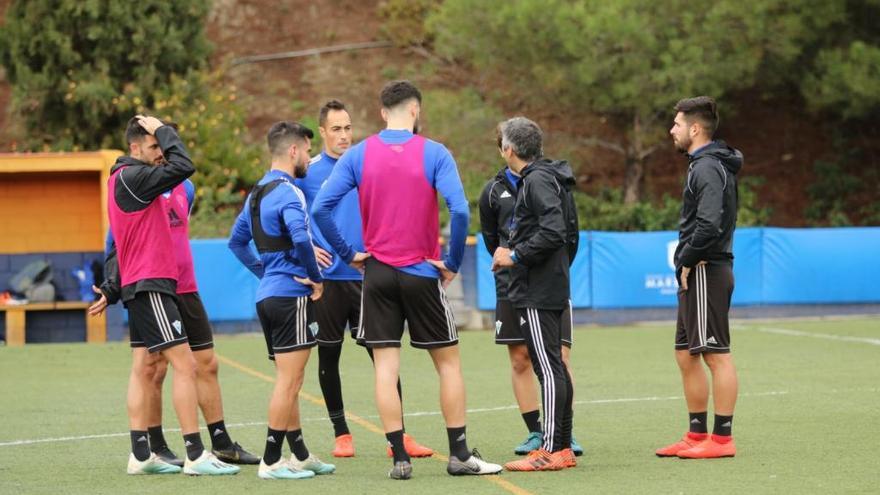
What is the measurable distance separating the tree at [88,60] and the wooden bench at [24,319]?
831 cm

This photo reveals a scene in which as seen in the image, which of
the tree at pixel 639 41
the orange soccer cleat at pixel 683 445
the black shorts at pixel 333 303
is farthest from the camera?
the tree at pixel 639 41

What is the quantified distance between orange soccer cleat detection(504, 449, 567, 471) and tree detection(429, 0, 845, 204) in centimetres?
1977

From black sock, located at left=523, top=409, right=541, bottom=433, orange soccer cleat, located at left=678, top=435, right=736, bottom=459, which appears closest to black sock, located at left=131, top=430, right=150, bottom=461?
black sock, located at left=523, top=409, right=541, bottom=433

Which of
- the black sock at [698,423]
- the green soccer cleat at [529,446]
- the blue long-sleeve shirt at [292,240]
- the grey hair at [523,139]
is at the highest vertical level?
the grey hair at [523,139]

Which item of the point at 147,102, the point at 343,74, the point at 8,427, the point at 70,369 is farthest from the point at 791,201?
the point at 8,427

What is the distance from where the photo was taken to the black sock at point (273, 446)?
25.3ft

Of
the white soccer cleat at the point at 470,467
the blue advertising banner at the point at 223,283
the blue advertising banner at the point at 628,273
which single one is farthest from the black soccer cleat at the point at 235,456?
the blue advertising banner at the point at 628,273

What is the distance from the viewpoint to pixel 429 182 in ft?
24.9

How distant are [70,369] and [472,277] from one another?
8215 mm

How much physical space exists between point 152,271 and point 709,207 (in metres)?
3.32

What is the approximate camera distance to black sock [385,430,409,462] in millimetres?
7594

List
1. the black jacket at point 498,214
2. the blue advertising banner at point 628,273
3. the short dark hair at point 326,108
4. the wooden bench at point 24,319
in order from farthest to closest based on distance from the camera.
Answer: the blue advertising banner at point 628,273
the wooden bench at point 24,319
the short dark hair at point 326,108
the black jacket at point 498,214

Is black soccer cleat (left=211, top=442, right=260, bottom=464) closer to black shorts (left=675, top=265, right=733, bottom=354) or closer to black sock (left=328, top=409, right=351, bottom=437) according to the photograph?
black sock (left=328, top=409, right=351, bottom=437)

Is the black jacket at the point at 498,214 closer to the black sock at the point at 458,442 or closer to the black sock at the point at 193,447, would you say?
the black sock at the point at 458,442
